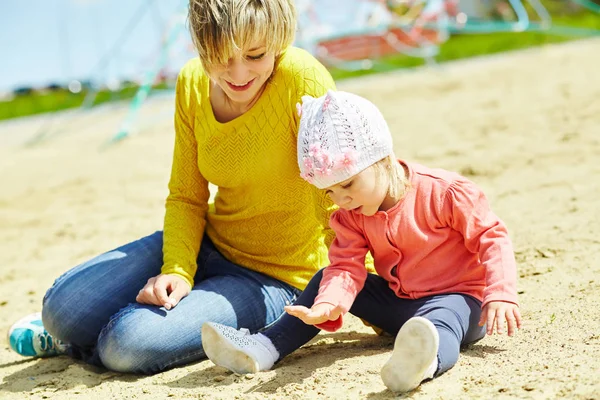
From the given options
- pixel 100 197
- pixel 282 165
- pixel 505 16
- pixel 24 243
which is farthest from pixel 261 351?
pixel 505 16

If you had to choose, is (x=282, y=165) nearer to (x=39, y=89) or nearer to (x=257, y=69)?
(x=257, y=69)

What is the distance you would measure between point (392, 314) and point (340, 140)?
487mm

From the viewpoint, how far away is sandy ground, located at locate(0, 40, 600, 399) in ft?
5.95

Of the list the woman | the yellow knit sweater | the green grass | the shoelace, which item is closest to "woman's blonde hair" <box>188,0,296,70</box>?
the woman

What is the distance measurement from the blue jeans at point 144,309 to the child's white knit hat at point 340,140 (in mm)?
520

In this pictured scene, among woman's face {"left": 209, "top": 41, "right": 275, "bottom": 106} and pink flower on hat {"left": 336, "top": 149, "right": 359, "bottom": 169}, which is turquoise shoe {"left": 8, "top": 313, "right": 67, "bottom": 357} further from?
pink flower on hat {"left": 336, "top": 149, "right": 359, "bottom": 169}

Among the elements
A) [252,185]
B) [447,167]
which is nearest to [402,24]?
[447,167]

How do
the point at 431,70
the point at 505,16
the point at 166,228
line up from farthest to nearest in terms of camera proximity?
the point at 505,16, the point at 431,70, the point at 166,228

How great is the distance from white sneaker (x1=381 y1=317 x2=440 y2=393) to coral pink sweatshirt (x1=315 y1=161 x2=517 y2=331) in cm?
26

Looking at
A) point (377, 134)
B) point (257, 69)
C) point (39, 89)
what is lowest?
point (39, 89)

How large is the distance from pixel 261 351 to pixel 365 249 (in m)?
0.35

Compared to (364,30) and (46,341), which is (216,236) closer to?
(46,341)

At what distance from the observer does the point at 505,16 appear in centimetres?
1609

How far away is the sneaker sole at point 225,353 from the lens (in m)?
1.93
